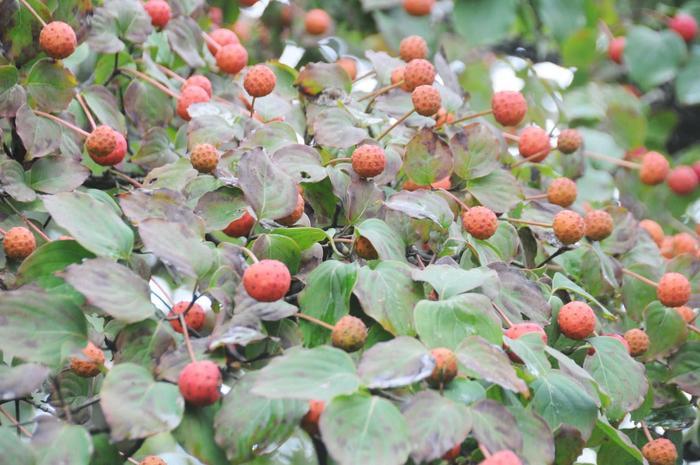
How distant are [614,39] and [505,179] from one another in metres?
1.67

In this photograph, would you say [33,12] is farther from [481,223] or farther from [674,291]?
[674,291]

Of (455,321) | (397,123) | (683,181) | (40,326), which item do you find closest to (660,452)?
(455,321)

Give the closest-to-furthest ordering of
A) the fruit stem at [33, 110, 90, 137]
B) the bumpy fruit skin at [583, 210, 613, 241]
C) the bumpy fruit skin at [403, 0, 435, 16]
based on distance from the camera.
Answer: the fruit stem at [33, 110, 90, 137] → the bumpy fruit skin at [583, 210, 613, 241] → the bumpy fruit skin at [403, 0, 435, 16]

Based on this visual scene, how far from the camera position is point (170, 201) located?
95cm

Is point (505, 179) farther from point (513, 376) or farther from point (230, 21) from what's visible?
point (230, 21)

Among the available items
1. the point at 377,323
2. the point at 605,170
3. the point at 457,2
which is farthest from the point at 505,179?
the point at 457,2

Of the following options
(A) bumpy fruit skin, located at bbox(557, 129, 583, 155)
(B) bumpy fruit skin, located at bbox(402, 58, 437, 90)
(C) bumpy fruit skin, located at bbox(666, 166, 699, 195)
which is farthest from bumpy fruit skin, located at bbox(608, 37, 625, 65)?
(B) bumpy fruit skin, located at bbox(402, 58, 437, 90)

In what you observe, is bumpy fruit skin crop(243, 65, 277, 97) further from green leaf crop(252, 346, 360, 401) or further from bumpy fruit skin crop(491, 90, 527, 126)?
green leaf crop(252, 346, 360, 401)

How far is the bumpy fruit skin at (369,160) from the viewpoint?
3.43 feet

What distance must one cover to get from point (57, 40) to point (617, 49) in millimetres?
1903

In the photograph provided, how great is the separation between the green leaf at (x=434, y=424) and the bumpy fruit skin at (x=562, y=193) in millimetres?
559

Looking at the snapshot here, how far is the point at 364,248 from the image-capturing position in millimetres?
1012

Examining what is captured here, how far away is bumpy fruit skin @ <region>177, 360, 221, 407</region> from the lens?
0.78 m

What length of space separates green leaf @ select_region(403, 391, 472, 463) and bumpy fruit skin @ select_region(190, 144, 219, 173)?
377mm
